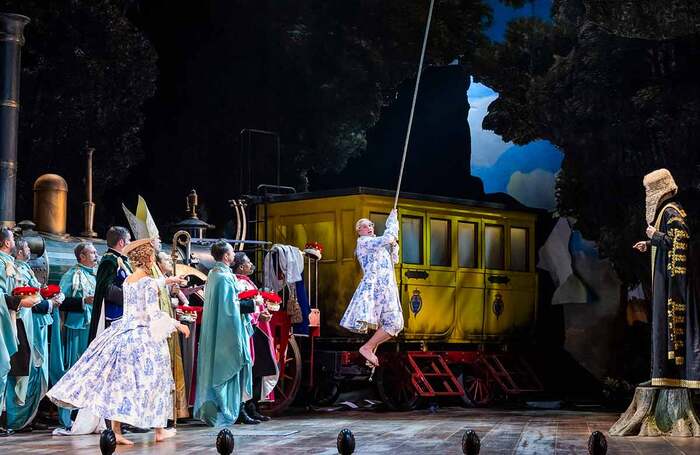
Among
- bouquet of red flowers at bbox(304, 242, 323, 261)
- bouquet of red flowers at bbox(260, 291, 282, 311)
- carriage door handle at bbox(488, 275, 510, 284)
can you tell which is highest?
bouquet of red flowers at bbox(304, 242, 323, 261)

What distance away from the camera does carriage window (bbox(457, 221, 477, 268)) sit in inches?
477

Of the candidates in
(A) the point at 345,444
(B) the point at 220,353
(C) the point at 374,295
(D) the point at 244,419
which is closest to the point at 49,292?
(B) the point at 220,353

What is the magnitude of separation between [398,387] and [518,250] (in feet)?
8.17

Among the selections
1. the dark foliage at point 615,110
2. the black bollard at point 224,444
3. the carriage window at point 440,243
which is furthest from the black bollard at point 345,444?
the dark foliage at point 615,110

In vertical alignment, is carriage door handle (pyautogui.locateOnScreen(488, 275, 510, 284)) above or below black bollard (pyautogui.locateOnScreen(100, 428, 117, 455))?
above

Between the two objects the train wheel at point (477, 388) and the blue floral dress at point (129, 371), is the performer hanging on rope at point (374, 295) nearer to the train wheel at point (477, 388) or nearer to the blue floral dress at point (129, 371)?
the train wheel at point (477, 388)

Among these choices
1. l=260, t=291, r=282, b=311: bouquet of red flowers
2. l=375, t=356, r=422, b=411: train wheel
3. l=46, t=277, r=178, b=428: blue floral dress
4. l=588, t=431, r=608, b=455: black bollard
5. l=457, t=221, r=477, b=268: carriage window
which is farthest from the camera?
l=457, t=221, r=477, b=268: carriage window

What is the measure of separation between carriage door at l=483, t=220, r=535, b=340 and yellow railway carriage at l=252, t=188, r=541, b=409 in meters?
0.01

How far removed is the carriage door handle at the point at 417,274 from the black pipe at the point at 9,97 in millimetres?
3947

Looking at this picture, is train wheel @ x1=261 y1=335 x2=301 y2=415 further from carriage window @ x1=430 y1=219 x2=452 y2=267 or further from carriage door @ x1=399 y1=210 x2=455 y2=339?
carriage window @ x1=430 y1=219 x2=452 y2=267

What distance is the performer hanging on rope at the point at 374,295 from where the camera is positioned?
10.5m

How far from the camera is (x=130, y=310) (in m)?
7.15

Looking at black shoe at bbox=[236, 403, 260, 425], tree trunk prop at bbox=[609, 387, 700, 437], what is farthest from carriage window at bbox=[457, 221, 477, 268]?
tree trunk prop at bbox=[609, 387, 700, 437]

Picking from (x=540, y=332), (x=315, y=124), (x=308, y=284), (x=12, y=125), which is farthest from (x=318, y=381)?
(x=315, y=124)
